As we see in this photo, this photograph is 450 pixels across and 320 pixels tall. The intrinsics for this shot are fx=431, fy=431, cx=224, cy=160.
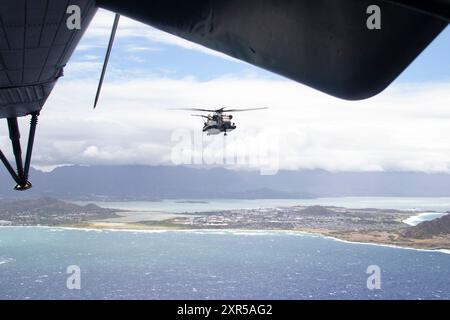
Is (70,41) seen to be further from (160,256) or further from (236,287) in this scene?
(160,256)

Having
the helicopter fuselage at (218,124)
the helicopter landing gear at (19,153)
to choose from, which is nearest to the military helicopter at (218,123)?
the helicopter fuselage at (218,124)

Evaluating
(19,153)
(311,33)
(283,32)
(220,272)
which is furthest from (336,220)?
(311,33)

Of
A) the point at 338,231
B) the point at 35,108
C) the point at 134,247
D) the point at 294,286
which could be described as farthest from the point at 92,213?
the point at 35,108

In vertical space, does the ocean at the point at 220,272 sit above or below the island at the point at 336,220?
below

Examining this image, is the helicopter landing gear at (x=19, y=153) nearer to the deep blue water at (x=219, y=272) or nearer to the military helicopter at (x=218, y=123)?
the military helicopter at (x=218, y=123)

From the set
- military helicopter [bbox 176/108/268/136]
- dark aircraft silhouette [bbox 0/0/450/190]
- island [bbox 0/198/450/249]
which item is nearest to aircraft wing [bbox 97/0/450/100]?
dark aircraft silhouette [bbox 0/0/450/190]

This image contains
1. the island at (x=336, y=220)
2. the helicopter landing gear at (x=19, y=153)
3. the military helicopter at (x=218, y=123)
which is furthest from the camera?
the island at (x=336, y=220)

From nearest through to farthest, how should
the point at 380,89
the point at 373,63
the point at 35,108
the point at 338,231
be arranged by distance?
the point at 373,63
the point at 380,89
the point at 35,108
the point at 338,231
